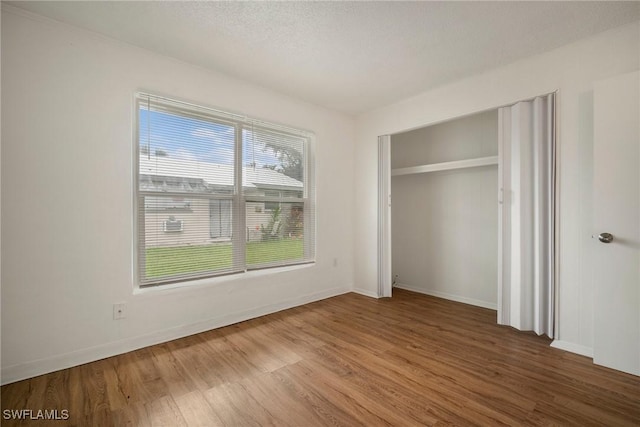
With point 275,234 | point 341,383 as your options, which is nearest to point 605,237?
point 341,383

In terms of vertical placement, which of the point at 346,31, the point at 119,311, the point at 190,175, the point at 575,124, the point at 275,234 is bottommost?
the point at 119,311

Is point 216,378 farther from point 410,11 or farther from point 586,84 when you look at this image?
point 586,84

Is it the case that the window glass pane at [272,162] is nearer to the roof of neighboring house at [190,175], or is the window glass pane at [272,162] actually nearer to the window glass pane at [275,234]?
the roof of neighboring house at [190,175]

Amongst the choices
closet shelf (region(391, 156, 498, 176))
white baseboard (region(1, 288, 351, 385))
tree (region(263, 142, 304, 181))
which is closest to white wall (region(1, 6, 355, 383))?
white baseboard (region(1, 288, 351, 385))

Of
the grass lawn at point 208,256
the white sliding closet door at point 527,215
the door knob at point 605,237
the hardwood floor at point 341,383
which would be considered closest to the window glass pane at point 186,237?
the grass lawn at point 208,256

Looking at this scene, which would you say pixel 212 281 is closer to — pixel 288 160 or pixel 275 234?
pixel 275 234

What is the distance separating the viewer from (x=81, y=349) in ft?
7.39

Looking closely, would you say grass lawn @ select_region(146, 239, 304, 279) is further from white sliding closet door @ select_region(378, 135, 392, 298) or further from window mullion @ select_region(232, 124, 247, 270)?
white sliding closet door @ select_region(378, 135, 392, 298)

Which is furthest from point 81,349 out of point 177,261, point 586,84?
point 586,84

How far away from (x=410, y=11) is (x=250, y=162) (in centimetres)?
214

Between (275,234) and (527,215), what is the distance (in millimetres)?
2725

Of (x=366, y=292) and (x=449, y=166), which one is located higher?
(x=449, y=166)

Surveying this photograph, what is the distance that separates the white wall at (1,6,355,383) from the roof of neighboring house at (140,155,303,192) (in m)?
0.20

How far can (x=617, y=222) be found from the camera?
215cm
